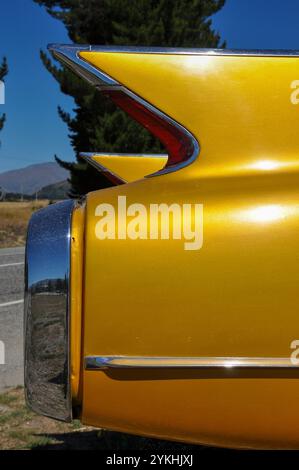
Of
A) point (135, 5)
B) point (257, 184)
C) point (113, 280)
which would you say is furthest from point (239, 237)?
point (135, 5)

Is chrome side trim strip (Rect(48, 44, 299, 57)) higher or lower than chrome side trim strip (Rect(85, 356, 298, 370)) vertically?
higher

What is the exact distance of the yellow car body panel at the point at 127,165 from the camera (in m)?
2.51

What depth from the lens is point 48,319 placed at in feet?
4.47

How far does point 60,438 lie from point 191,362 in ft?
5.22

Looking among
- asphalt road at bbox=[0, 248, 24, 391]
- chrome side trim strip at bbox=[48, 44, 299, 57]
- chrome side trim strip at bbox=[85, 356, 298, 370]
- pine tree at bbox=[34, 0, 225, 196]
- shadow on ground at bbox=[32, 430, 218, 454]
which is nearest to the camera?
chrome side trim strip at bbox=[85, 356, 298, 370]

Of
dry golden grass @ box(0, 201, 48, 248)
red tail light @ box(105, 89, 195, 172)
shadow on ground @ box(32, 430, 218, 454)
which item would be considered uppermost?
dry golden grass @ box(0, 201, 48, 248)

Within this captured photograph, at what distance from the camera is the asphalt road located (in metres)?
3.69

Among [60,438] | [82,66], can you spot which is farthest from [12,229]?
[82,66]

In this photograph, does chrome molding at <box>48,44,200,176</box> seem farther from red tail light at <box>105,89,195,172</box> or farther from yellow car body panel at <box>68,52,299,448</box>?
yellow car body panel at <box>68,52,299,448</box>

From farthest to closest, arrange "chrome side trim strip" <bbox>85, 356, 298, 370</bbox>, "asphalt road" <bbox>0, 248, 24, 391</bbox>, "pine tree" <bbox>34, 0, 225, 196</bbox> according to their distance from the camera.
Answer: "pine tree" <bbox>34, 0, 225, 196</bbox>, "asphalt road" <bbox>0, 248, 24, 391</bbox>, "chrome side trim strip" <bbox>85, 356, 298, 370</bbox>

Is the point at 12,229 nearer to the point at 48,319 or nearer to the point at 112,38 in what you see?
the point at 112,38

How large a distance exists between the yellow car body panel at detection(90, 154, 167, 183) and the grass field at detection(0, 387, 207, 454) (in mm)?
1181

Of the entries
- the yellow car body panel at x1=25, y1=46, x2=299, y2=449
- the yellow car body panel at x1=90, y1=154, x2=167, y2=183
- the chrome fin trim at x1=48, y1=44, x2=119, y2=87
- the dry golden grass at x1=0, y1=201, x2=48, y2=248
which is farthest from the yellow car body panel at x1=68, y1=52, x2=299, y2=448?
the dry golden grass at x1=0, y1=201, x2=48, y2=248

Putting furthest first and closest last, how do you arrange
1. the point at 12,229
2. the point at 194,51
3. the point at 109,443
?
the point at 12,229, the point at 109,443, the point at 194,51
